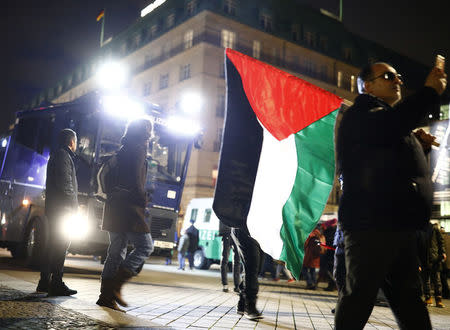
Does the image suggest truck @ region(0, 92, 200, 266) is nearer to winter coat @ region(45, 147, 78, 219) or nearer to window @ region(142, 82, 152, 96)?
winter coat @ region(45, 147, 78, 219)

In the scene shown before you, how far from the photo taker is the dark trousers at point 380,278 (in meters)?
2.73

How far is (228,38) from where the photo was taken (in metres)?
42.2

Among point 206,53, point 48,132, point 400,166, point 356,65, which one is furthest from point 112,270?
point 356,65

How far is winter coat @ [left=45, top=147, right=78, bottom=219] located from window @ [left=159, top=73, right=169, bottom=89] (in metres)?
39.5

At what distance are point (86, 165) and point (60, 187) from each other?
4.71 meters

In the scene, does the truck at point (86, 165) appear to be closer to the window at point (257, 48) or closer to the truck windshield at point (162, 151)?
the truck windshield at point (162, 151)

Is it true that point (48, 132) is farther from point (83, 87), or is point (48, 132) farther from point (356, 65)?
point (83, 87)

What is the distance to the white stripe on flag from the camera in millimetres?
4168

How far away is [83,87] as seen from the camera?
61906mm

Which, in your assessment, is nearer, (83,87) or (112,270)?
(112,270)

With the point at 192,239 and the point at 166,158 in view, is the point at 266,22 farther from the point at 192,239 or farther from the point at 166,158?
the point at 166,158

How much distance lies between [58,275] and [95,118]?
5.72 meters

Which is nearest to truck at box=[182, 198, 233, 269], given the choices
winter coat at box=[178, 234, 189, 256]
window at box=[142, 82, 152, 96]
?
winter coat at box=[178, 234, 189, 256]

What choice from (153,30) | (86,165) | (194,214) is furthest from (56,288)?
(153,30)
